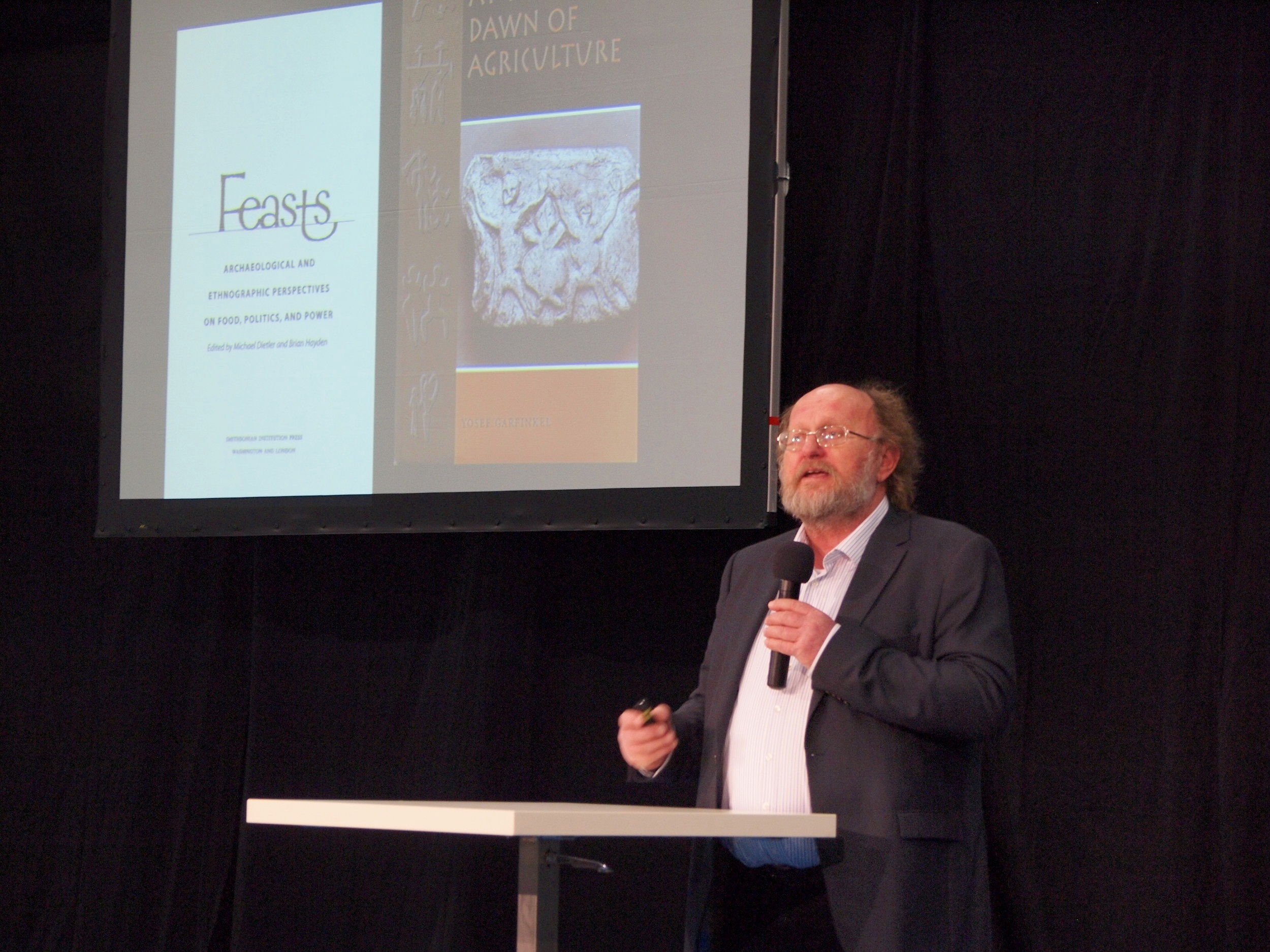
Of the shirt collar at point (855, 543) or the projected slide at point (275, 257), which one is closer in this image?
the shirt collar at point (855, 543)

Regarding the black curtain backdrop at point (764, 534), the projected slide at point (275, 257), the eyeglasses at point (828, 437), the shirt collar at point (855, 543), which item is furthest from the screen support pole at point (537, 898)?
the projected slide at point (275, 257)

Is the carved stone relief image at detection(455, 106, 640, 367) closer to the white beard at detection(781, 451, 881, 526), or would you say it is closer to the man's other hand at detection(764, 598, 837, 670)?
the white beard at detection(781, 451, 881, 526)

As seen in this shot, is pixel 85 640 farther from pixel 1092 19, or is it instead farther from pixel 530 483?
pixel 1092 19

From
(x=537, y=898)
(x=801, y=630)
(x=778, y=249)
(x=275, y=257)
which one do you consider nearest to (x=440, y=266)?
(x=275, y=257)

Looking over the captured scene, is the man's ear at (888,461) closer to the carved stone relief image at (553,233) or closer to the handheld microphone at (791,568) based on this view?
the handheld microphone at (791,568)

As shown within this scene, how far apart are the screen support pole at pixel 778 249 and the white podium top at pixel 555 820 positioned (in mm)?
1525

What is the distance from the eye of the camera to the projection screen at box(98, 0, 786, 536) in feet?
11.4

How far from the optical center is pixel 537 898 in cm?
195

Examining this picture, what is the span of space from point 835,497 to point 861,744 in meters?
0.55

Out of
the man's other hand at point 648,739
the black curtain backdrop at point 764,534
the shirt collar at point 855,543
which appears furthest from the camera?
the black curtain backdrop at point 764,534

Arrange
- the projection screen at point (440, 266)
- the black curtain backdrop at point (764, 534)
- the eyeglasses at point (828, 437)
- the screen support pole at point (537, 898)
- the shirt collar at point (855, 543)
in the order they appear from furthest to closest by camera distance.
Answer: the projection screen at point (440, 266)
the black curtain backdrop at point (764, 534)
the eyeglasses at point (828, 437)
the shirt collar at point (855, 543)
the screen support pole at point (537, 898)

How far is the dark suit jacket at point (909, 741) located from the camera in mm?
2303

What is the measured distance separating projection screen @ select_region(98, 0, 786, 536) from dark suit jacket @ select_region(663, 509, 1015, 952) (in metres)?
0.84

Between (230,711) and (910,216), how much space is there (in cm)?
241
